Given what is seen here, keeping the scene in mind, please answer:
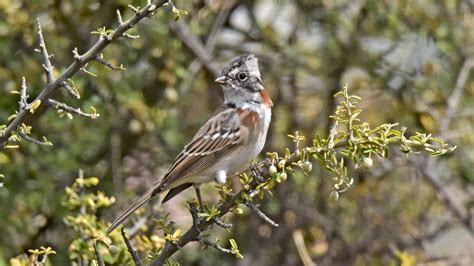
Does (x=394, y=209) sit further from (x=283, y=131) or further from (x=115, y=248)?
(x=115, y=248)

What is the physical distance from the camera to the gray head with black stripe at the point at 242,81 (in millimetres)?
4805

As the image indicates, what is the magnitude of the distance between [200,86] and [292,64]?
2.49ft

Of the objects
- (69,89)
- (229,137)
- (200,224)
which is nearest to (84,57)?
(69,89)

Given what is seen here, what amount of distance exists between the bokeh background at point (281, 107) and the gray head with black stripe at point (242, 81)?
65cm

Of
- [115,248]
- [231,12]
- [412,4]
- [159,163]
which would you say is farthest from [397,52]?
[115,248]

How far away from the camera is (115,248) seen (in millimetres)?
3691

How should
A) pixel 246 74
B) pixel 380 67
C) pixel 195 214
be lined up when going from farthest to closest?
pixel 380 67, pixel 246 74, pixel 195 214

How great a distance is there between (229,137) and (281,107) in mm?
1900

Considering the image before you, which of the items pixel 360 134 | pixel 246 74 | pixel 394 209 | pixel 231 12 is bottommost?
pixel 394 209

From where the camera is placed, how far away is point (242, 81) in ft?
15.9

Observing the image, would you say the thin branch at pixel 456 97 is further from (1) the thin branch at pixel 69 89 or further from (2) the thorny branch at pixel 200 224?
(1) the thin branch at pixel 69 89

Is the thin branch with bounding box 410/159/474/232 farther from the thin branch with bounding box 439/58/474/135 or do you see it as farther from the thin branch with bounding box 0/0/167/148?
the thin branch with bounding box 0/0/167/148

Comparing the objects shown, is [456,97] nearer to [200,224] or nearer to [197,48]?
[197,48]

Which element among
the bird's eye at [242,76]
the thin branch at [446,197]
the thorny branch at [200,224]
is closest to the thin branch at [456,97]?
the thin branch at [446,197]
